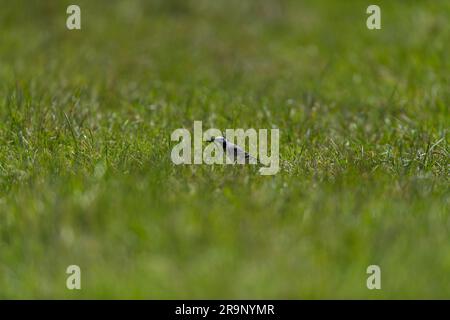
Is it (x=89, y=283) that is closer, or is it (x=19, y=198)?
(x=89, y=283)

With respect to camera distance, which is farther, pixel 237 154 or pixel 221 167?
pixel 237 154

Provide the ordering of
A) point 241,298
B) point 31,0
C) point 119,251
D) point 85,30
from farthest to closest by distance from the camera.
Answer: point 31,0 < point 85,30 < point 119,251 < point 241,298

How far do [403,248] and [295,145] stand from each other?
1.86 meters

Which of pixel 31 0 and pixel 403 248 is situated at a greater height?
pixel 31 0

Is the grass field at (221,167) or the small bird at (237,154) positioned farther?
the small bird at (237,154)

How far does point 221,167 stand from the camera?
4500mm

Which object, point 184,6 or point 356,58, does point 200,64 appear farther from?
point 184,6

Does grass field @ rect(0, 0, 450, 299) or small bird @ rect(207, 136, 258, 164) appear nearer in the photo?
grass field @ rect(0, 0, 450, 299)

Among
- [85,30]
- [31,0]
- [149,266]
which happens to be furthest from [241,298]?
[31,0]

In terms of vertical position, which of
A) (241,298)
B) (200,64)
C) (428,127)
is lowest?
(241,298)

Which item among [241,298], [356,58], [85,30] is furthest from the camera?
[85,30]

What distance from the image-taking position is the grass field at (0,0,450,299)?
334cm

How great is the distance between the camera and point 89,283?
3268mm

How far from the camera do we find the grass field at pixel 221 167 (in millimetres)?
3338
